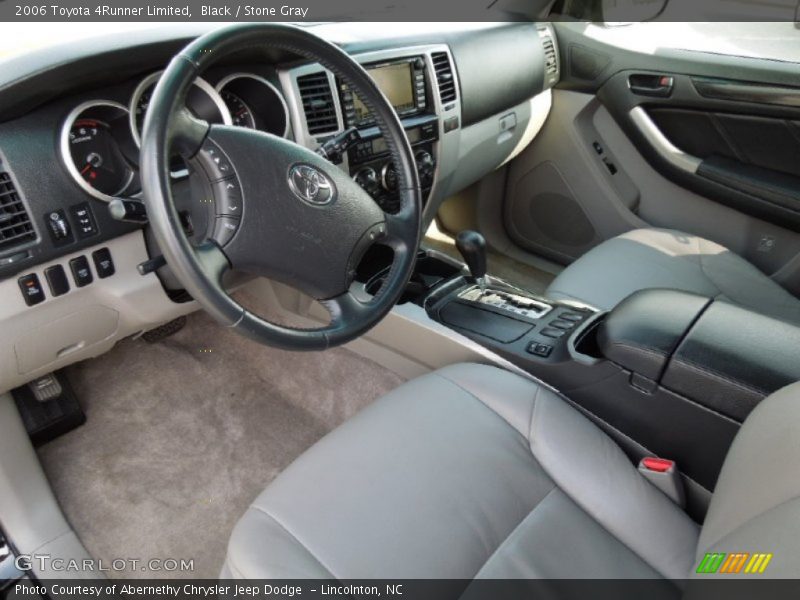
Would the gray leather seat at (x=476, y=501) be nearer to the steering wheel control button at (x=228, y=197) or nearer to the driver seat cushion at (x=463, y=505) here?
the driver seat cushion at (x=463, y=505)

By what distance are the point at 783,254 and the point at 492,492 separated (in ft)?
5.08

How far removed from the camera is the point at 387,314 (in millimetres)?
1420

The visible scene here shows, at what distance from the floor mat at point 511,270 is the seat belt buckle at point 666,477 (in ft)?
4.61

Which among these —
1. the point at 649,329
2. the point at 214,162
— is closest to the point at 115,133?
the point at 214,162

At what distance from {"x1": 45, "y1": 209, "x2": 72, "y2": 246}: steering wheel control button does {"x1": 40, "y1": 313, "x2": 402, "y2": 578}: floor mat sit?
74cm

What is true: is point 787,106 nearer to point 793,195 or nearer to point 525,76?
point 793,195

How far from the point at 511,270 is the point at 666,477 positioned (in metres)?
1.60

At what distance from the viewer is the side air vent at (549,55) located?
8.16 ft

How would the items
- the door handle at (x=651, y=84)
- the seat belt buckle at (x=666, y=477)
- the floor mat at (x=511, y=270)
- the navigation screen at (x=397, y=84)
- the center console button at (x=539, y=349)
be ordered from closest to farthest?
the seat belt buckle at (x=666, y=477) → the center console button at (x=539, y=349) → the navigation screen at (x=397, y=84) → the door handle at (x=651, y=84) → the floor mat at (x=511, y=270)

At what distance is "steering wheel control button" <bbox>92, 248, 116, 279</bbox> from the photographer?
1.44 metres

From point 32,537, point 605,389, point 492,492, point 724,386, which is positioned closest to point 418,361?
point 605,389

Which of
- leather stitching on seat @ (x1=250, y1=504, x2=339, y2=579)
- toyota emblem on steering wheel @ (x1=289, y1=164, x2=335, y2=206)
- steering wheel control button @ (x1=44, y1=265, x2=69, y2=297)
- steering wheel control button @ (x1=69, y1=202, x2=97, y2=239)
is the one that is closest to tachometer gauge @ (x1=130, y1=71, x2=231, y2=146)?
steering wheel control button @ (x1=69, y1=202, x2=97, y2=239)

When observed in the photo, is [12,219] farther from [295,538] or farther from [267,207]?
[295,538]

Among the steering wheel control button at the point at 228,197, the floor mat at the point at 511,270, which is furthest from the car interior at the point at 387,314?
the floor mat at the point at 511,270
